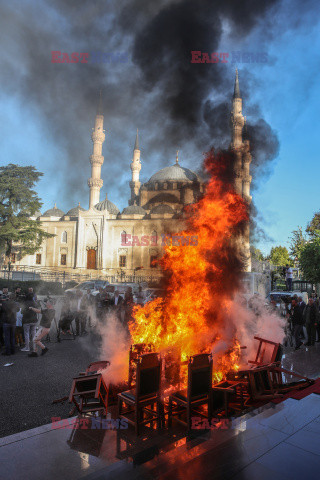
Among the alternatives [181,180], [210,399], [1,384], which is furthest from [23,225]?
[210,399]

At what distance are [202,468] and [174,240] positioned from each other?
166 inches

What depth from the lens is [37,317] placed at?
9.45m

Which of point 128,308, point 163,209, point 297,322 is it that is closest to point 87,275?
point 163,209

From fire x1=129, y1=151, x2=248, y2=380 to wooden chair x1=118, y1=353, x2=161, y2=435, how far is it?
3.85 feet

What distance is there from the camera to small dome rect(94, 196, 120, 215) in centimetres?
4991

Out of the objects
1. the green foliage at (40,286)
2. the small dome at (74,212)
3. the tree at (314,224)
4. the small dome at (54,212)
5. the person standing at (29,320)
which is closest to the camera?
the person standing at (29,320)

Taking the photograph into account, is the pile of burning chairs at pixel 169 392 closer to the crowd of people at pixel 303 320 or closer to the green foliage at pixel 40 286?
the crowd of people at pixel 303 320

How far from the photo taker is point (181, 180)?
53188 mm

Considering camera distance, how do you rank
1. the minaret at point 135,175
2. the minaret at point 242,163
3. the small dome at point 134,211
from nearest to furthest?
the minaret at point 242,163
the small dome at point 134,211
the minaret at point 135,175

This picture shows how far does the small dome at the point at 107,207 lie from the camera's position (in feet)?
164

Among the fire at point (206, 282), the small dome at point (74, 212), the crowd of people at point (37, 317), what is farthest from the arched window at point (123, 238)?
the fire at point (206, 282)

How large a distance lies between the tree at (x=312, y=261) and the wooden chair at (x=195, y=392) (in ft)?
94.8

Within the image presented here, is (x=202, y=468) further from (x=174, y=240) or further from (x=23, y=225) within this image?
(x=23, y=225)

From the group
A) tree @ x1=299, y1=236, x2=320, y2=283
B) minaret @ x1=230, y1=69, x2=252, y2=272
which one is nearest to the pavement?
minaret @ x1=230, y1=69, x2=252, y2=272
